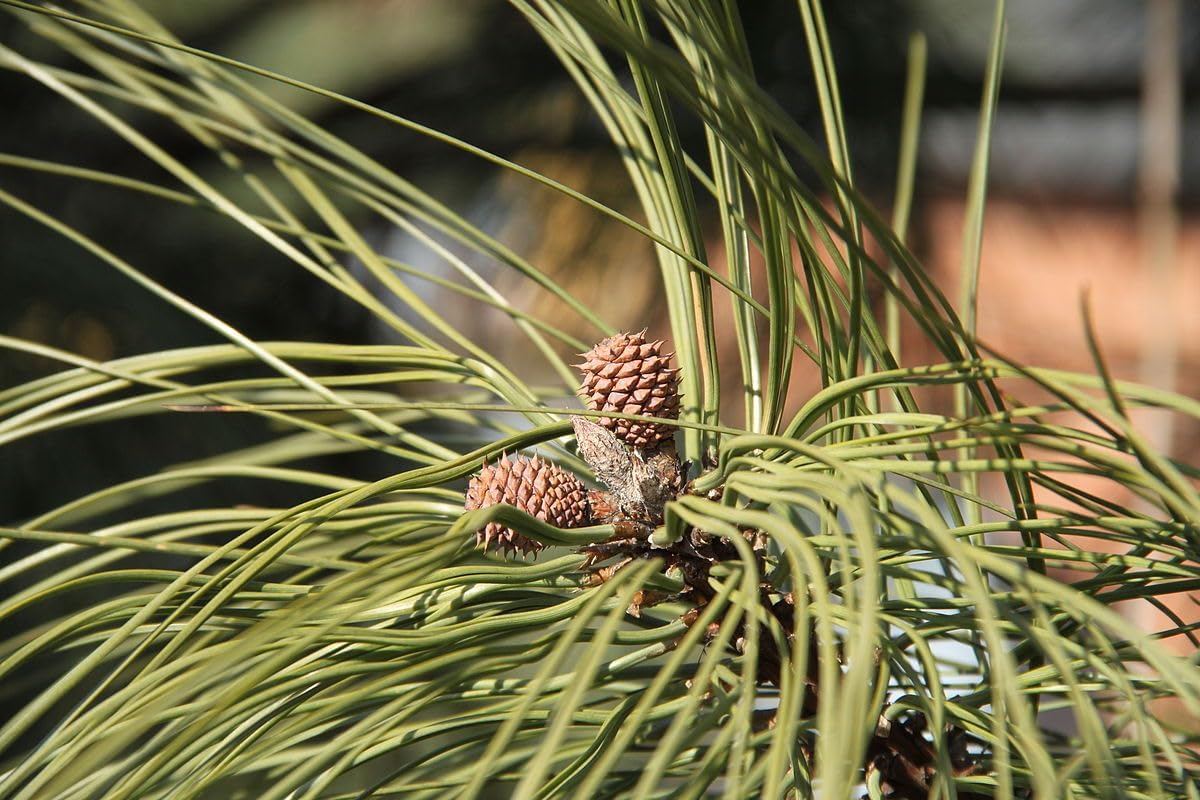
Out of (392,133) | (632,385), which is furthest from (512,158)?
(632,385)

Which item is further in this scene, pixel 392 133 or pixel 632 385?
pixel 392 133

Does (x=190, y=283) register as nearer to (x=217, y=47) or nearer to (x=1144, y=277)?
(x=217, y=47)

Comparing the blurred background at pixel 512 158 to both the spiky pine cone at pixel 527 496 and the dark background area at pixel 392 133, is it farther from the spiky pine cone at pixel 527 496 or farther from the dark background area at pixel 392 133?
the spiky pine cone at pixel 527 496

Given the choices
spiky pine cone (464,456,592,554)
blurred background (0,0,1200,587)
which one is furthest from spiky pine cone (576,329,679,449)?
blurred background (0,0,1200,587)

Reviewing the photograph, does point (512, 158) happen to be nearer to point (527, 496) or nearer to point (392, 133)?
point (392, 133)

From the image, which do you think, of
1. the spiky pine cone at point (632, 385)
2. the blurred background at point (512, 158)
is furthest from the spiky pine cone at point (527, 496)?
the blurred background at point (512, 158)

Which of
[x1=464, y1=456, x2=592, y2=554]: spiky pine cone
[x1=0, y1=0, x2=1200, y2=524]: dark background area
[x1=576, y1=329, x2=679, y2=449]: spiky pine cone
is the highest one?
[x1=0, y1=0, x2=1200, y2=524]: dark background area

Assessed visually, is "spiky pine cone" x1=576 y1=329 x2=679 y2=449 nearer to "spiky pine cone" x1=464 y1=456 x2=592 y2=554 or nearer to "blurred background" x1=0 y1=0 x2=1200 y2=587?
"spiky pine cone" x1=464 y1=456 x2=592 y2=554
